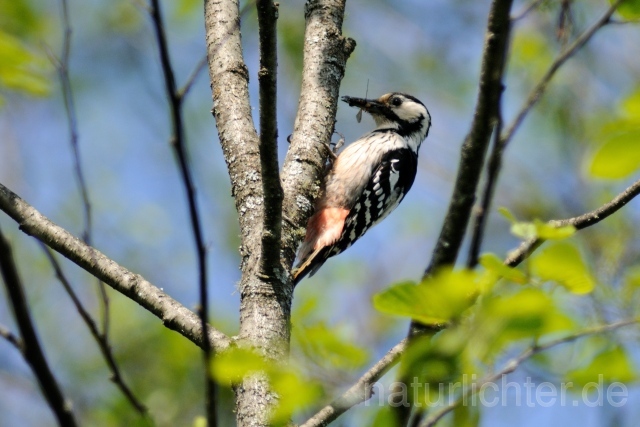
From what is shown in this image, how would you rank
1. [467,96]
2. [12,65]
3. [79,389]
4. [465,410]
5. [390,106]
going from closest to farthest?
1. [465,410]
2. [12,65]
3. [390,106]
4. [79,389]
5. [467,96]

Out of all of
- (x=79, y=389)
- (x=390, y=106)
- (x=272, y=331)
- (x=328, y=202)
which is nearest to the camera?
(x=272, y=331)

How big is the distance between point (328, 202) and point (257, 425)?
2981 mm

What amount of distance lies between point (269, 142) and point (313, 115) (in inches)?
49.7

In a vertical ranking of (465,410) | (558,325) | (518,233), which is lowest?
(465,410)

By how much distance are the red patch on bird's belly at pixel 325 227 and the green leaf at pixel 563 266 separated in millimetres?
3562

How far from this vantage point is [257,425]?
2.15 metres

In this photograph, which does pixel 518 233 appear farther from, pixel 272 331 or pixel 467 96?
pixel 467 96

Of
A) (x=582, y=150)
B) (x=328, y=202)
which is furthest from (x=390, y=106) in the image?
(x=582, y=150)

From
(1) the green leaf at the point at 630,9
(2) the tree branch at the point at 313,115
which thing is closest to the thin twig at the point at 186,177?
(1) the green leaf at the point at 630,9

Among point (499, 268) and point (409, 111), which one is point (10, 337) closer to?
point (499, 268)

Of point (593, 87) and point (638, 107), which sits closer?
point (638, 107)

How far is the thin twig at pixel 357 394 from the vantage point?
1892mm

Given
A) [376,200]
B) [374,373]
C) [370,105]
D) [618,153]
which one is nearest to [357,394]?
[374,373]

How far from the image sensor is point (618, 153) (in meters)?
1.33
